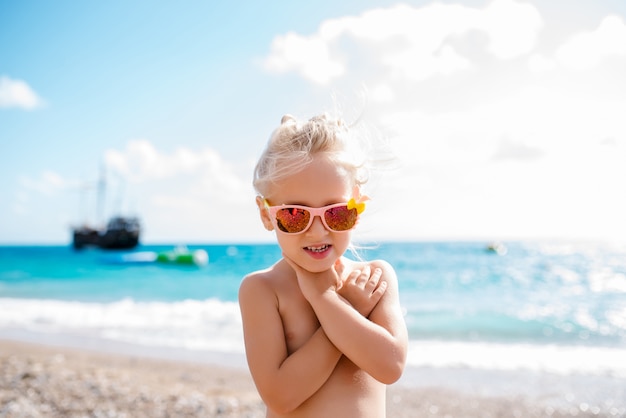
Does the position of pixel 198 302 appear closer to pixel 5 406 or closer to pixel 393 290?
pixel 5 406

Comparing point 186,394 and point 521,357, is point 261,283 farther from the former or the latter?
point 521,357

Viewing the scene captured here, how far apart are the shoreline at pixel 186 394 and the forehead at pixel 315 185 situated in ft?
16.8

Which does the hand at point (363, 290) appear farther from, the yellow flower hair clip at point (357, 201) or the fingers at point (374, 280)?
the yellow flower hair clip at point (357, 201)

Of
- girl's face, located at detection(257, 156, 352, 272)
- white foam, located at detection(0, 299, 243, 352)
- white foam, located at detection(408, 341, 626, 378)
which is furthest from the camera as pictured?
white foam, located at detection(0, 299, 243, 352)

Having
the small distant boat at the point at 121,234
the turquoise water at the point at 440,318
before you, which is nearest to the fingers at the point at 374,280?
the turquoise water at the point at 440,318

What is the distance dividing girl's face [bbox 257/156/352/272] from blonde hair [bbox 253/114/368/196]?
34mm

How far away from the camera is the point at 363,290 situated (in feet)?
6.32

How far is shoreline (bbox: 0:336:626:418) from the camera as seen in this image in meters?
6.34

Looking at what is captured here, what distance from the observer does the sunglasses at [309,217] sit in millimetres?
1854

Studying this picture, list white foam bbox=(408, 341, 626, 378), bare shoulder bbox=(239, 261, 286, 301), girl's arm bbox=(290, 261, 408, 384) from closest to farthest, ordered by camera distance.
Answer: girl's arm bbox=(290, 261, 408, 384)
bare shoulder bbox=(239, 261, 286, 301)
white foam bbox=(408, 341, 626, 378)

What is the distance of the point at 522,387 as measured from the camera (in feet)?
26.1

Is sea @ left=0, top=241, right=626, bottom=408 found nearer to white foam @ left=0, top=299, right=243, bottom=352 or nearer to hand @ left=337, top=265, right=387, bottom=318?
white foam @ left=0, top=299, right=243, bottom=352

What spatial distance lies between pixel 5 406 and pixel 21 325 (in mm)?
8928

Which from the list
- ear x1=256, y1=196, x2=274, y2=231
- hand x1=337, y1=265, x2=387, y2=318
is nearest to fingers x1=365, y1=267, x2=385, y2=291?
hand x1=337, y1=265, x2=387, y2=318
